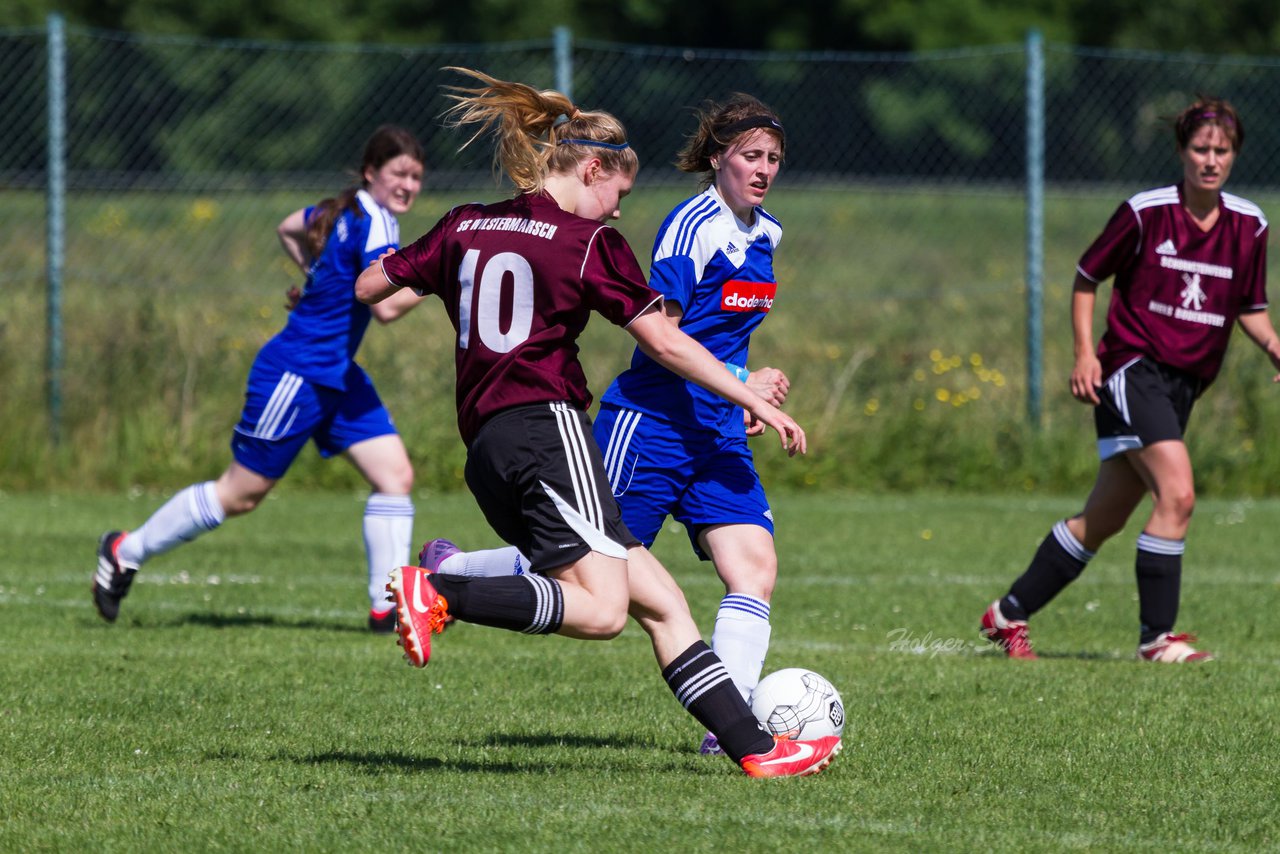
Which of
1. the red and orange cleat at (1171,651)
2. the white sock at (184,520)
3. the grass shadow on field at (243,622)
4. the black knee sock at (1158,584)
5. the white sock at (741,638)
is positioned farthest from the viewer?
the white sock at (184,520)

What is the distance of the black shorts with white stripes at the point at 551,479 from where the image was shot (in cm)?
449

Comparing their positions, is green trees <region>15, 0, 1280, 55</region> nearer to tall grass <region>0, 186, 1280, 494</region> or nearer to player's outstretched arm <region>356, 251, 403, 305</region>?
tall grass <region>0, 186, 1280, 494</region>

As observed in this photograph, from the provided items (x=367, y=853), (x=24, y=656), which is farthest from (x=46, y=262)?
(x=367, y=853)

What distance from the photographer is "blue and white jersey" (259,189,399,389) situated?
7438mm

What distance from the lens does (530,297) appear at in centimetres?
455

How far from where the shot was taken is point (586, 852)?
3.77 metres

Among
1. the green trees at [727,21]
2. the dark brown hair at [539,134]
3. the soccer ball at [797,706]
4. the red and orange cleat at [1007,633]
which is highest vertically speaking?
the green trees at [727,21]

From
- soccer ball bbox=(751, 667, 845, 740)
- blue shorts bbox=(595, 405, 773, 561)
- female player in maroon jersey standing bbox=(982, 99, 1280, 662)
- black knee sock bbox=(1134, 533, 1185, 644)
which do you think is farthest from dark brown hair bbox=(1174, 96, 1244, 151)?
soccer ball bbox=(751, 667, 845, 740)

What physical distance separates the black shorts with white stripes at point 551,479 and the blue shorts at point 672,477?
57cm

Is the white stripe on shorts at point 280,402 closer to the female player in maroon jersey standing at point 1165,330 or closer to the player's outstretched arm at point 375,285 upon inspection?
the player's outstretched arm at point 375,285

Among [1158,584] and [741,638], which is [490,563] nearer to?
[741,638]

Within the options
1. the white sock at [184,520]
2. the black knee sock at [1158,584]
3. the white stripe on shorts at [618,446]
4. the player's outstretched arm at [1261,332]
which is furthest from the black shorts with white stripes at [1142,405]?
the white sock at [184,520]

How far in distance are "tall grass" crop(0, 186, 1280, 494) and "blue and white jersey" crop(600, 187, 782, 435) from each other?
731 centimetres

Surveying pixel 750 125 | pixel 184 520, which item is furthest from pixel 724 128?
pixel 184 520
